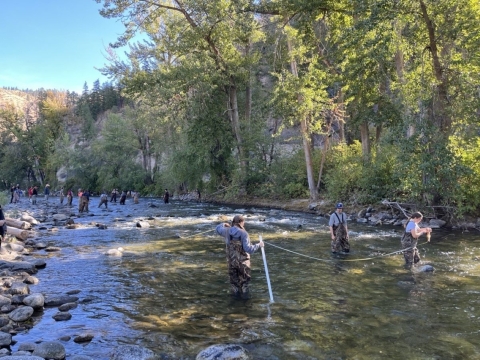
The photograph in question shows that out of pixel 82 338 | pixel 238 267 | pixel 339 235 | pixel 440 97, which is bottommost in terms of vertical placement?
pixel 82 338

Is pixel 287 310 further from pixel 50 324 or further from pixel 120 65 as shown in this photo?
pixel 120 65

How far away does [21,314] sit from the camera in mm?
7742

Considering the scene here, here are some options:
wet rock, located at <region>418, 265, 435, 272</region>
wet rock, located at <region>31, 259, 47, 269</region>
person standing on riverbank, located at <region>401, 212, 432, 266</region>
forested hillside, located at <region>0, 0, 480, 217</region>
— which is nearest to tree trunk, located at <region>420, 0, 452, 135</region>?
forested hillside, located at <region>0, 0, 480, 217</region>

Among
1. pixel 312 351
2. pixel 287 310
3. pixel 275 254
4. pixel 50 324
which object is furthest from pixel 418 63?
pixel 50 324

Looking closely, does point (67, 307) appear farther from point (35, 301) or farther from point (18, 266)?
point (18, 266)

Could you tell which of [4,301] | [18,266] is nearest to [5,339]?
[4,301]

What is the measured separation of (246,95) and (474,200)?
26.1 meters

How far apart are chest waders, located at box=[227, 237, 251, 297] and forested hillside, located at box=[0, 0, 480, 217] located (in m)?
11.7

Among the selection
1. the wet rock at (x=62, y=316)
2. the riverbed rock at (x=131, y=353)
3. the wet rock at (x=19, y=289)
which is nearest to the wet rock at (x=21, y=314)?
the wet rock at (x=62, y=316)

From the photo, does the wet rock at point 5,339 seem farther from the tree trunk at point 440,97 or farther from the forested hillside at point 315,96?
the tree trunk at point 440,97

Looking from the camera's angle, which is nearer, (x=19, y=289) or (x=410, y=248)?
(x=19, y=289)

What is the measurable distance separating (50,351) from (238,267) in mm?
4072

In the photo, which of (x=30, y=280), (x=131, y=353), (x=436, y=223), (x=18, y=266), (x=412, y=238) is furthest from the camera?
(x=436, y=223)

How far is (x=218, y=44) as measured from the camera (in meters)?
33.5
